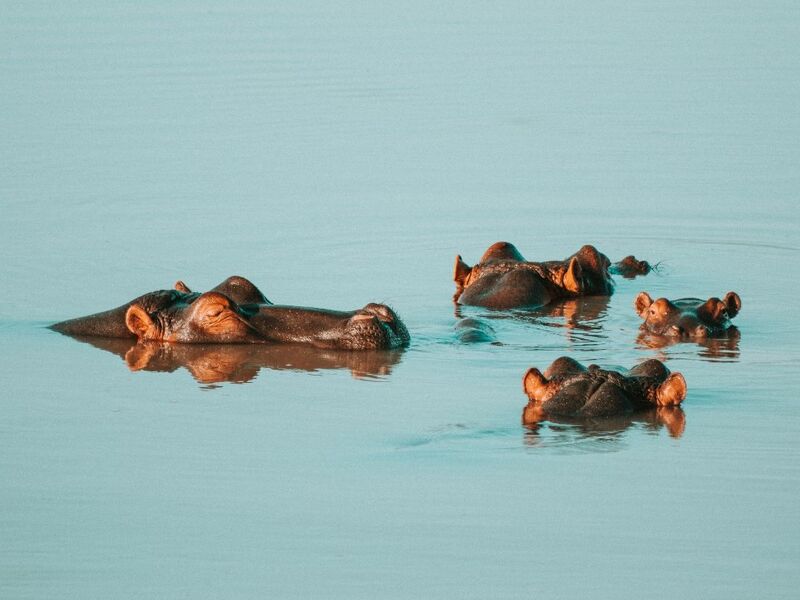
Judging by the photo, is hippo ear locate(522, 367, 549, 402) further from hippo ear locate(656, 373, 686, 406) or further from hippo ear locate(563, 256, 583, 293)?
hippo ear locate(563, 256, 583, 293)

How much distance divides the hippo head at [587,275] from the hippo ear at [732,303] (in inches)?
61.2

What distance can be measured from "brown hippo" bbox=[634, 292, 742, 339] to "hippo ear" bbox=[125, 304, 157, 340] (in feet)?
12.3

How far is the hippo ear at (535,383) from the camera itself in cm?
1117

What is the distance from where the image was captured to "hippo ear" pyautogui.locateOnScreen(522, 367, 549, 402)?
36.7 ft

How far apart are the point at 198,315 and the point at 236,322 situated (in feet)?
0.99

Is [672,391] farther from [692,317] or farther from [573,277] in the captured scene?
[573,277]

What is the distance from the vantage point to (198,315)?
13484 millimetres

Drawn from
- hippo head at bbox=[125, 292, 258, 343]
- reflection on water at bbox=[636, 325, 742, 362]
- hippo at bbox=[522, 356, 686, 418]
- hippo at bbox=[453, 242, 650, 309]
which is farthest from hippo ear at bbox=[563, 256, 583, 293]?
hippo at bbox=[522, 356, 686, 418]

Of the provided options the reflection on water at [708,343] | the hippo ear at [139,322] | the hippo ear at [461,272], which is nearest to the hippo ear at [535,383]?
the reflection on water at [708,343]

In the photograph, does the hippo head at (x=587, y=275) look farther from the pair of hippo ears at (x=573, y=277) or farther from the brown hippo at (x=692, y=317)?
the brown hippo at (x=692, y=317)

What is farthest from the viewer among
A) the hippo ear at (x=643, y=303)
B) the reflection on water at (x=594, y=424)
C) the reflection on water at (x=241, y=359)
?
the hippo ear at (x=643, y=303)

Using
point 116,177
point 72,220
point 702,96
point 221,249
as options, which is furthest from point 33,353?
point 702,96

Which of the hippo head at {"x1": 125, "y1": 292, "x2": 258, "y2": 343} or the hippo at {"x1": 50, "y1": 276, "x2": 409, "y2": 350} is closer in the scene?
Answer: the hippo at {"x1": 50, "y1": 276, "x2": 409, "y2": 350}

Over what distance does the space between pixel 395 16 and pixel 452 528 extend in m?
23.8
